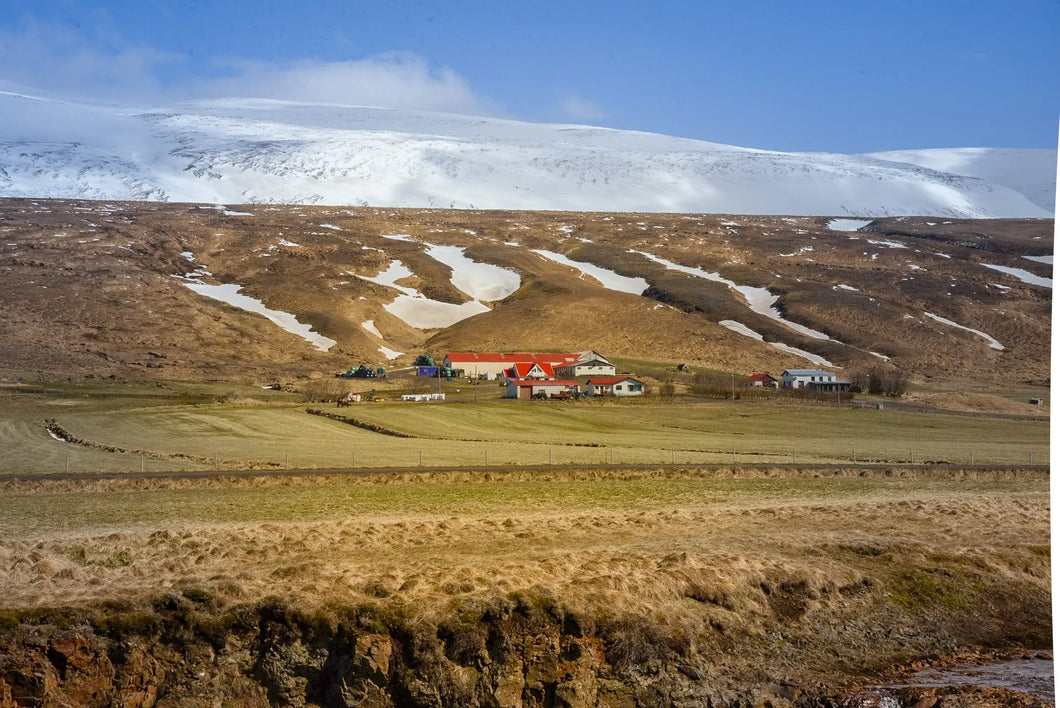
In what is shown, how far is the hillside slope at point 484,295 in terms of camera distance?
111 metres

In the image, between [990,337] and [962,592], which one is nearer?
[962,592]

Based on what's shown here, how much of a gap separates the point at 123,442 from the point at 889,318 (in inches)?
4461

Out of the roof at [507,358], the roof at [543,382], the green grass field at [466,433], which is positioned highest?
the roof at [507,358]

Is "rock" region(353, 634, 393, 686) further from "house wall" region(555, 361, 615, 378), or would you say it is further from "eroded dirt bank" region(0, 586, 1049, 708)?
"house wall" region(555, 361, 615, 378)

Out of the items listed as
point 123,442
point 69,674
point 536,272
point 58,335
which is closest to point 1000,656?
point 69,674

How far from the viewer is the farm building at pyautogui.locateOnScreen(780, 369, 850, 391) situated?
93.0 metres

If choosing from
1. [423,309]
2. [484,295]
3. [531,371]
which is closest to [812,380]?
[531,371]

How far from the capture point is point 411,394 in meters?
77.4

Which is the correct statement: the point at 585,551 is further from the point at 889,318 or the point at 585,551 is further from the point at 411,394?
the point at 889,318

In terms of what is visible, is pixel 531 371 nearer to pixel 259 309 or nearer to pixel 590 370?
pixel 590 370

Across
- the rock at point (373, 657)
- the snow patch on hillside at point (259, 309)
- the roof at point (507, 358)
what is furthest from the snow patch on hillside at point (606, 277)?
the rock at point (373, 657)

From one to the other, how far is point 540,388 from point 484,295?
2772 inches

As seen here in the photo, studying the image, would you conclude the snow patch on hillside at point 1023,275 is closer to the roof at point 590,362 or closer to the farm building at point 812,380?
the farm building at point 812,380

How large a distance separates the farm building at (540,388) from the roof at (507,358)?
18142 mm
